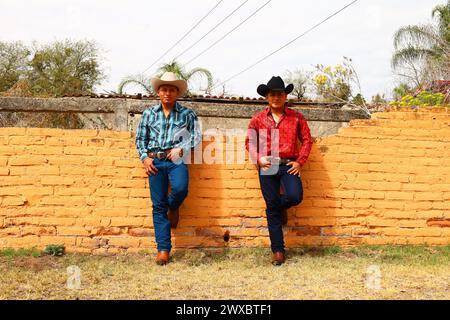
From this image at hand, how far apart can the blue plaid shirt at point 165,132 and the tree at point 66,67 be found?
21302 mm

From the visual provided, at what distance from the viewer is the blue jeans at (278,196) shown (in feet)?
15.3

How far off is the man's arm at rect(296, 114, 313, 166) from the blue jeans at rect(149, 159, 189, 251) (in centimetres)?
112

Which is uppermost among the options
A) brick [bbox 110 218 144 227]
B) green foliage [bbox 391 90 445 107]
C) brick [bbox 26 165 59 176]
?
green foliage [bbox 391 90 445 107]

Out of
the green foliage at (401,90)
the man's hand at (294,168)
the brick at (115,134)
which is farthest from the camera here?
the green foliage at (401,90)

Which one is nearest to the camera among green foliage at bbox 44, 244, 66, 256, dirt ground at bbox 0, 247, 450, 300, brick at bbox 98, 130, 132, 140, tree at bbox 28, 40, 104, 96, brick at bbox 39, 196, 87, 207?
dirt ground at bbox 0, 247, 450, 300

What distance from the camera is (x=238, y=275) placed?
432cm

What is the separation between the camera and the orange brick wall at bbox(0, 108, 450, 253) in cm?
495

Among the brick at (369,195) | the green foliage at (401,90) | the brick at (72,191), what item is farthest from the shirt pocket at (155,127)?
the green foliage at (401,90)

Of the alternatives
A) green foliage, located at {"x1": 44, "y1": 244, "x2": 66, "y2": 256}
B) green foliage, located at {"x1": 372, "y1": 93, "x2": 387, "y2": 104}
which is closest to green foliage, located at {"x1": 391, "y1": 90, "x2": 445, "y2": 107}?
green foliage, located at {"x1": 372, "y1": 93, "x2": 387, "y2": 104}

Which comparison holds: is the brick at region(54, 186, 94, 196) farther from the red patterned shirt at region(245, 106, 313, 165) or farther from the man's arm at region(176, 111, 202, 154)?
the red patterned shirt at region(245, 106, 313, 165)

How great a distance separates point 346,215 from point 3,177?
11.7 feet

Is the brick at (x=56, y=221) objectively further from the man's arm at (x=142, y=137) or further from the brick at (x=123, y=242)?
the man's arm at (x=142, y=137)

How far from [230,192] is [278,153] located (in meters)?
0.70
